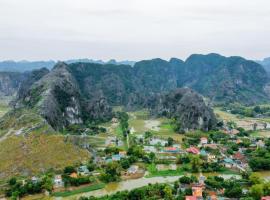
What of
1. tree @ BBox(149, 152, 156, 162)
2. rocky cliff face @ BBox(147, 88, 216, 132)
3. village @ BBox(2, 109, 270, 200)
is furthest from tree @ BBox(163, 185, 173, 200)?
rocky cliff face @ BBox(147, 88, 216, 132)

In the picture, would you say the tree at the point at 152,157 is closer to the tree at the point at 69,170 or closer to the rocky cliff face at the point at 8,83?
the tree at the point at 69,170

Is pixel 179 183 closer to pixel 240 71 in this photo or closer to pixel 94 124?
pixel 94 124

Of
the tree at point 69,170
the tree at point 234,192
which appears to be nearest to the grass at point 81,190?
the tree at point 69,170

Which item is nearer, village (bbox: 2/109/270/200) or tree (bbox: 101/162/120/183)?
village (bbox: 2/109/270/200)

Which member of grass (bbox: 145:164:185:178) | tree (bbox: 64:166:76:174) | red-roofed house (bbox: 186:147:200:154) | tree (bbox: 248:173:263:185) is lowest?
grass (bbox: 145:164:185:178)

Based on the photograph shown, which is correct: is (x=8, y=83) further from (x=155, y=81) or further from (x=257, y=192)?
(x=257, y=192)

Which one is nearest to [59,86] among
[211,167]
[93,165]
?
[93,165]

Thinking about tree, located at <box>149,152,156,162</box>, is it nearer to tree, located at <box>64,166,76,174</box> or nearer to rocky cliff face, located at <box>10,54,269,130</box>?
tree, located at <box>64,166,76,174</box>

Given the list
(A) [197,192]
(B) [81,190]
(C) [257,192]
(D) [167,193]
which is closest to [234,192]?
(C) [257,192]
